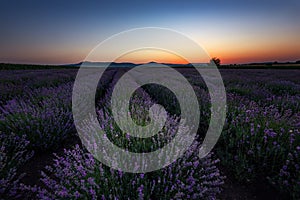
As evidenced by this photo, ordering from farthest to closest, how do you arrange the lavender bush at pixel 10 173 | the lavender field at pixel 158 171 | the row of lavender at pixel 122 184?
the lavender bush at pixel 10 173, the lavender field at pixel 158 171, the row of lavender at pixel 122 184

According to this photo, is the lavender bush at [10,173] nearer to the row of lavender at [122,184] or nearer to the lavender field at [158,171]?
the lavender field at [158,171]

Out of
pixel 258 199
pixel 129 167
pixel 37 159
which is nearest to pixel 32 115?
pixel 37 159

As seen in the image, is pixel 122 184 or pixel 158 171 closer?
pixel 122 184

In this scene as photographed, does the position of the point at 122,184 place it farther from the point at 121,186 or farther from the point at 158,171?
the point at 158,171

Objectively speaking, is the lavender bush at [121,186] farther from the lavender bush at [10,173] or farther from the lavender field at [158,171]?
the lavender bush at [10,173]

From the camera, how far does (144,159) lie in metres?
1.92

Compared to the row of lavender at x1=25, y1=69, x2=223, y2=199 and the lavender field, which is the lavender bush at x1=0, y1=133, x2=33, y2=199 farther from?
the row of lavender at x1=25, y1=69, x2=223, y2=199

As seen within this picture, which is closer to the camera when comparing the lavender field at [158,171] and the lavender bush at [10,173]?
the lavender field at [158,171]

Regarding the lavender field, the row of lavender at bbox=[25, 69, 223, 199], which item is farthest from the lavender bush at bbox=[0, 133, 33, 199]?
the row of lavender at bbox=[25, 69, 223, 199]

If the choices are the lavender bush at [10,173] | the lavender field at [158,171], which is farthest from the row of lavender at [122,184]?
the lavender bush at [10,173]

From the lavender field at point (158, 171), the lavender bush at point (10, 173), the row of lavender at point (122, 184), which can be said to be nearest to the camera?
the row of lavender at point (122, 184)

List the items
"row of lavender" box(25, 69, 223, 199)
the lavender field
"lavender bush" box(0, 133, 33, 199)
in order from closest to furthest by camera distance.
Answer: "row of lavender" box(25, 69, 223, 199) → the lavender field → "lavender bush" box(0, 133, 33, 199)

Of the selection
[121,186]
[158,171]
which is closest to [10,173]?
[121,186]

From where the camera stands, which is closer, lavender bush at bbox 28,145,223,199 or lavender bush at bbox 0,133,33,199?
lavender bush at bbox 28,145,223,199
